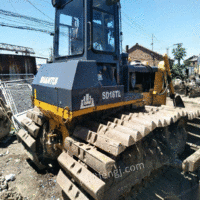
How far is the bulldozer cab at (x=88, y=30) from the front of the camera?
2.46 metres

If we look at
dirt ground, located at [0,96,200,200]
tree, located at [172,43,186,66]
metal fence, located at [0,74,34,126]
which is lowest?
dirt ground, located at [0,96,200,200]

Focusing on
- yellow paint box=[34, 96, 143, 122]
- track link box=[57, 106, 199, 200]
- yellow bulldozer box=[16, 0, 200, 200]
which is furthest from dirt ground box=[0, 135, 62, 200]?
yellow paint box=[34, 96, 143, 122]

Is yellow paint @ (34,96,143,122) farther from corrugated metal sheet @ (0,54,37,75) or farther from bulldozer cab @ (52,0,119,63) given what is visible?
corrugated metal sheet @ (0,54,37,75)

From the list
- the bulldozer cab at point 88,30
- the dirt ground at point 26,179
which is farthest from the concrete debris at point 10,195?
the bulldozer cab at point 88,30

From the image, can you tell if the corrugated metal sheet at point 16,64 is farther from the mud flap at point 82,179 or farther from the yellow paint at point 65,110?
the mud flap at point 82,179

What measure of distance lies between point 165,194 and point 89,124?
6.30 feet

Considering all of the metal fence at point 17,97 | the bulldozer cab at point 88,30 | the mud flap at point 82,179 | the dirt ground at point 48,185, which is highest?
the bulldozer cab at point 88,30

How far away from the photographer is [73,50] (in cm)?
278

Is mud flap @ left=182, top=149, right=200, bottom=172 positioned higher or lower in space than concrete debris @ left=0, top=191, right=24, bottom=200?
higher

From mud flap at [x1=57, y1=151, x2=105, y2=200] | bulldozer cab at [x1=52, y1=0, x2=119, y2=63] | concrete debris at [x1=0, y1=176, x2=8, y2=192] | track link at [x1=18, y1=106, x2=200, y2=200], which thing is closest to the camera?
mud flap at [x1=57, y1=151, x2=105, y2=200]

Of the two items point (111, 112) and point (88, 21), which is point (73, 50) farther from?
point (111, 112)

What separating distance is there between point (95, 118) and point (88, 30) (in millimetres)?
1397

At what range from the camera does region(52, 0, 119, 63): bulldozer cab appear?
2465 mm

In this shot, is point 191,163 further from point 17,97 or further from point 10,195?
point 17,97
